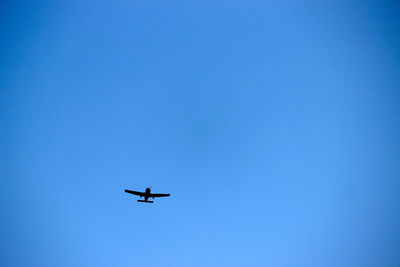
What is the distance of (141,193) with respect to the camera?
37.2 meters

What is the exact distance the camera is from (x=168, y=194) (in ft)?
124

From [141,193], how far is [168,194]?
13.9 ft
